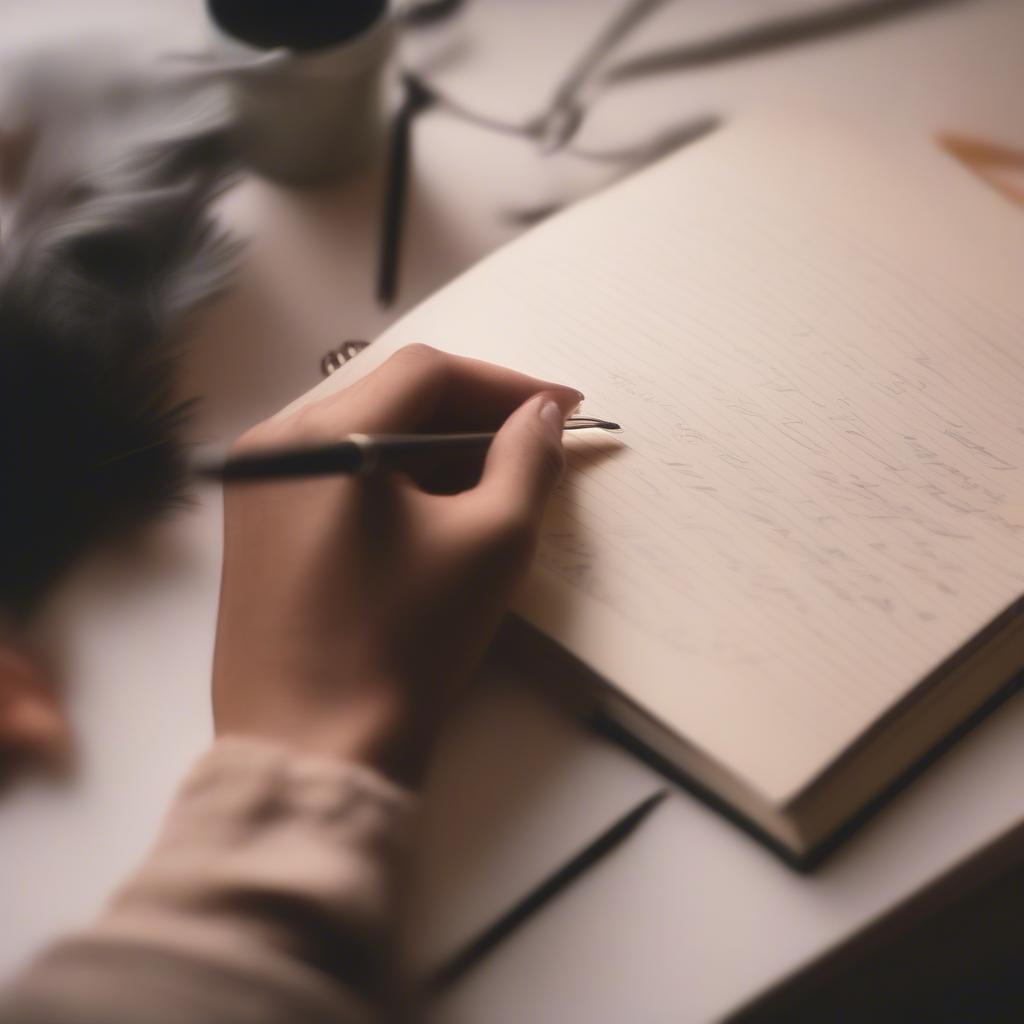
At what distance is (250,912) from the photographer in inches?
15.4

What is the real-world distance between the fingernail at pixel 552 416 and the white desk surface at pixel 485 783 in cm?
13

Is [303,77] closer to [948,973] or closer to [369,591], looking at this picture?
[369,591]

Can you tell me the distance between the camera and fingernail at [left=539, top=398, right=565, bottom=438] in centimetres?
52

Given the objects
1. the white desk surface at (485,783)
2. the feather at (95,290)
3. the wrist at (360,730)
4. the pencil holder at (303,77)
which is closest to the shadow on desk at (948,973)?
the white desk surface at (485,783)

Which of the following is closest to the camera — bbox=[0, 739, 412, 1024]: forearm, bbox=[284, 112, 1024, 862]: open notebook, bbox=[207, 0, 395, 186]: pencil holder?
bbox=[0, 739, 412, 1024]: forearm

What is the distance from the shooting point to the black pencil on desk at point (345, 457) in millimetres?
395

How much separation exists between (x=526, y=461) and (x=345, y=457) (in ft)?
0.33

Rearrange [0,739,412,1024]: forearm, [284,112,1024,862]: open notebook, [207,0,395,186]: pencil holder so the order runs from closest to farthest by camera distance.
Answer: [0,739,412,1024]: forearm, [284,112,1024,862]: open notebook, [207,0,395,186]: pencil holder

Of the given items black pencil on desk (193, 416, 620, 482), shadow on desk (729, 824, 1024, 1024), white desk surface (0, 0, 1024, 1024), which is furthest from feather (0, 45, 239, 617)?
shadow on desk (729, 824, 1024, 1024)

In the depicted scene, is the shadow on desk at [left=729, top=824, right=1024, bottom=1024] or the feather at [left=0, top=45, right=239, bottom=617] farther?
the shadow on desk at [left=729, top=824, right=1024, bottom=1024]

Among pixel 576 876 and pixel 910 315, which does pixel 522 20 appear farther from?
pixel 576 876

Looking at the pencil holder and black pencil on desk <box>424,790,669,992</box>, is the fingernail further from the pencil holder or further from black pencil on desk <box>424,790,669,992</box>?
the pencil holder

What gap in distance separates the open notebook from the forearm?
0.14 m

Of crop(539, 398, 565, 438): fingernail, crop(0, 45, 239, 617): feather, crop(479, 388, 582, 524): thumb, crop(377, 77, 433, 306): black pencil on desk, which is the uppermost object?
crop(539, 398, 565, 438): fingernail
